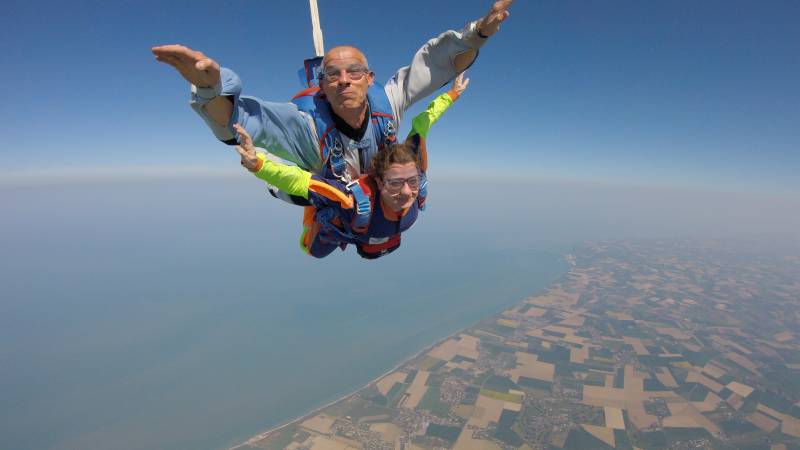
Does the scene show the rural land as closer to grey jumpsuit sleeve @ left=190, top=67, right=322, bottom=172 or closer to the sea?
the sea

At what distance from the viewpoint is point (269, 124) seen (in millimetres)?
1770

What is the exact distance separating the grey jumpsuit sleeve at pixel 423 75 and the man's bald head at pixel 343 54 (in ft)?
1.33

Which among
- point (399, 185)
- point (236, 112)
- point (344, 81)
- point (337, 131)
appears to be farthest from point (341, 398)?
point (236, 112)

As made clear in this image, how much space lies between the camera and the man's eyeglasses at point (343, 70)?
1.92 metres

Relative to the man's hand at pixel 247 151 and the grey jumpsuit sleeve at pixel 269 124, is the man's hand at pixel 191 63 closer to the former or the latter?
the grey jumpsuit sleeve at pixel 269 124

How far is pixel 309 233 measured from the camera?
9.93 feet

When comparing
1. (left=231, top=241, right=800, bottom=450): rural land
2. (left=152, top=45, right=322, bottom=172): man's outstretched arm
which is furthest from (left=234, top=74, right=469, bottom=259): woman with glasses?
(left=231, top=241, right=800, bottom=450): rural land

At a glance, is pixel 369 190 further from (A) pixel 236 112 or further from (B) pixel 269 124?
(A) pixel 236 112

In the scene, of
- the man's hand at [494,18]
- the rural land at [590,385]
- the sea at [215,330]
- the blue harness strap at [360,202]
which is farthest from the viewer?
the sea at [215,330]

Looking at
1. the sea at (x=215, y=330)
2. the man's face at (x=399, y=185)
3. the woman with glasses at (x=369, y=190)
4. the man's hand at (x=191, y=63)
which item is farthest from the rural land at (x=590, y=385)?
the man's hand at (x=191, y=63)

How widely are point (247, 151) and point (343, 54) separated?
809mm

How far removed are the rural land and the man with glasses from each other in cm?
2697

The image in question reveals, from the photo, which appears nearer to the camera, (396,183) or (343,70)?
(343,70)

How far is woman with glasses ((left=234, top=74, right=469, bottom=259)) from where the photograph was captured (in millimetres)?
1803
